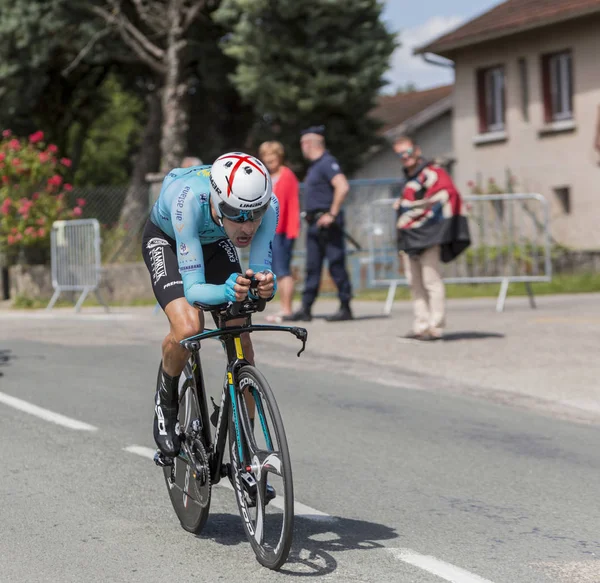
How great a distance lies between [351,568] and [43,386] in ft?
19.2

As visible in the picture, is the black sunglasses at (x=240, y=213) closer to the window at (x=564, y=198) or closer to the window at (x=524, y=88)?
the window at (x=564, y=198)

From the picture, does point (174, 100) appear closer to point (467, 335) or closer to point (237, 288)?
point (467, 335)

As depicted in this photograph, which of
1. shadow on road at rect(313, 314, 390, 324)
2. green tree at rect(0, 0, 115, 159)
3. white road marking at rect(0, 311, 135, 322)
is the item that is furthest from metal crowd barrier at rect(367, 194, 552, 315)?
green tree at rect(0, 0, 115, 159)

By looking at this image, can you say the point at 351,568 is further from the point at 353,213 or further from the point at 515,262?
the point at 353,213

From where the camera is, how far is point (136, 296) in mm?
22219

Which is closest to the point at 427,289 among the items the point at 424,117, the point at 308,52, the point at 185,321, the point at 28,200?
the point at 185,321

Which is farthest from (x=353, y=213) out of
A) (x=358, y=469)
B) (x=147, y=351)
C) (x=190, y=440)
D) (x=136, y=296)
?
(x=190, y=440)

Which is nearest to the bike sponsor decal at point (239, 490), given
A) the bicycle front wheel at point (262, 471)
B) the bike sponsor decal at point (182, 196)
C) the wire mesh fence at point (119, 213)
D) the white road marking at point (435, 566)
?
the bicycle front wheel at point (262, 471)

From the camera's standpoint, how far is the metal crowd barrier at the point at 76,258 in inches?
737

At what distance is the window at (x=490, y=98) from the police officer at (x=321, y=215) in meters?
17.1

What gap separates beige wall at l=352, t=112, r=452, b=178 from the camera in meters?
38.9

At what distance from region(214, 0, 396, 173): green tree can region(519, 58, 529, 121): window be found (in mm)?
4474

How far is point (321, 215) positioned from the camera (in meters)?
14.2

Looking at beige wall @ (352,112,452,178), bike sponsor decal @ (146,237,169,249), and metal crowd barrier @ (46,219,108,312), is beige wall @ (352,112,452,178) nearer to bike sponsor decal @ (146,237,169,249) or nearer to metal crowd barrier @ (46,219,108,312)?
metal crowd barrier @ (46,219,108,312)
